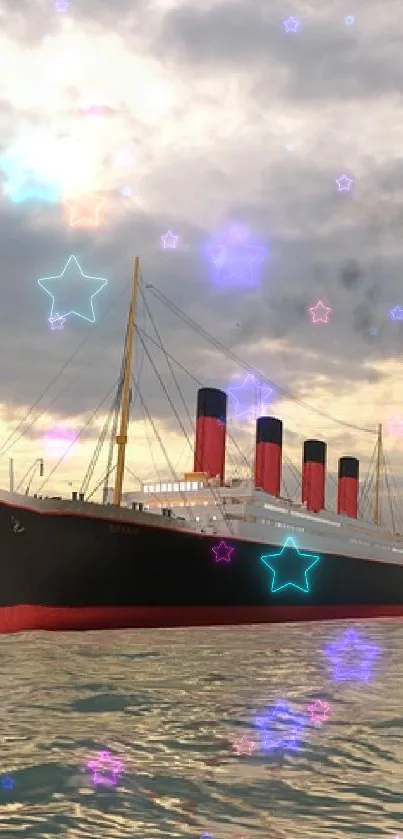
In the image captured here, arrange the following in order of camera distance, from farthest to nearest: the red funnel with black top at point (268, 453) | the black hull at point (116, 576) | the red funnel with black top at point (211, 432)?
the red funnel with black top at point (268, 453) → the red funnel with black top at point (211, 432) → the black hull at point (116, 576)

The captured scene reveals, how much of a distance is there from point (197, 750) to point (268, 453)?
34.8 metres

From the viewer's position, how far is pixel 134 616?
22.2 m

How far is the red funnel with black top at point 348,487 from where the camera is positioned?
51.6m

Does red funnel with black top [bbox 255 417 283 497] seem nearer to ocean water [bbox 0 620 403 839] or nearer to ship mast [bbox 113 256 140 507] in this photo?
ship mast [bbox 113 256 140 507]

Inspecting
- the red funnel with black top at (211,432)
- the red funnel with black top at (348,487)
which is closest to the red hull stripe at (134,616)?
the red funnel with black top at (211,432)

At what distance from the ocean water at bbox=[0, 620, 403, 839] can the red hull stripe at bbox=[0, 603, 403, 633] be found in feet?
22.5

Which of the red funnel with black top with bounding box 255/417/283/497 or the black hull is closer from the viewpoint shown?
the black hull

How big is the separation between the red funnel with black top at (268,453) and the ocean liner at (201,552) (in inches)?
2.5

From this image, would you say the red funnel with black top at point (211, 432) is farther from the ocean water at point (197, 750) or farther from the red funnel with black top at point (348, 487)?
the ocean water at point (197, 750)

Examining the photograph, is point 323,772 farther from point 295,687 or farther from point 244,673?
point 244,673

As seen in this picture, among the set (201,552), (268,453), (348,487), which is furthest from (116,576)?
(348,487)

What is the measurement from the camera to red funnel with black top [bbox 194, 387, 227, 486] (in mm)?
36688

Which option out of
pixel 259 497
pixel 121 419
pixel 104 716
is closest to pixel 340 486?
pixel 259 497

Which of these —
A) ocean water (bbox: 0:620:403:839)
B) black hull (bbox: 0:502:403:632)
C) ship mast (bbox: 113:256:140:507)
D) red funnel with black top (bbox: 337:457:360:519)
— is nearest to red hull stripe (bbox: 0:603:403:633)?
black hull (bbox: 0:502:403:632)
